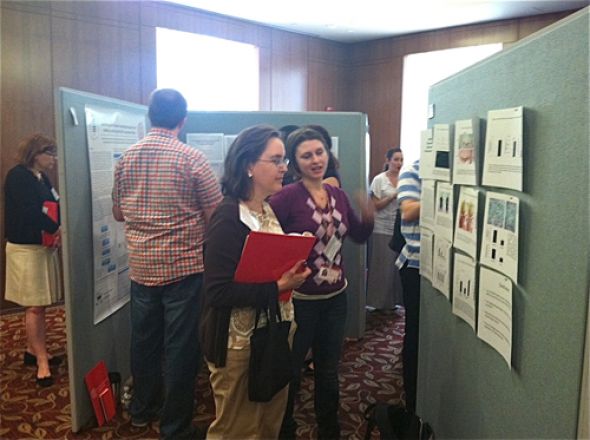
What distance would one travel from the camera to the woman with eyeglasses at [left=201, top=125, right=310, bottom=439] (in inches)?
62.8

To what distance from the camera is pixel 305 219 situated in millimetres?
2066

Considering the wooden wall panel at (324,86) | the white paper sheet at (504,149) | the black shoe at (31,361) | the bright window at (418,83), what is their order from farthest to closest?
the wooden wall panel at (324,86)
the bright window at (418,83)
the black shoe at (31,361)
the white paper sheet at (504,149)

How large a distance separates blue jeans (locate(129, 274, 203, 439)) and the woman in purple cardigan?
19.3 inches

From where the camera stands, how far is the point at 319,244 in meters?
2.09

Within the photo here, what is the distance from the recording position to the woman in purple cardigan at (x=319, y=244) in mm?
2080

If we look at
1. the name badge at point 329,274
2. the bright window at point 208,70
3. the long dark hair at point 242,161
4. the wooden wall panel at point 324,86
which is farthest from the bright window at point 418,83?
the long dark hair at point 242,161

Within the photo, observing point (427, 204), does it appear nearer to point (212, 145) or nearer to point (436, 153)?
point (436, 153)

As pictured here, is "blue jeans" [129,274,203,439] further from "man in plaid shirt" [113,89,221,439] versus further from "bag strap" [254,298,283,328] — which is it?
"bag strap" [254,298,283,328]

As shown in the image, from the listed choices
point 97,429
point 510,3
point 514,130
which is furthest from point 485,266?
point 510,3

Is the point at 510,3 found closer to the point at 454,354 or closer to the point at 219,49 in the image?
the point at 219,49

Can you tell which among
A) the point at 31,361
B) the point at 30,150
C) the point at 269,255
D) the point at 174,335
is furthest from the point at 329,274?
the point at 31,361

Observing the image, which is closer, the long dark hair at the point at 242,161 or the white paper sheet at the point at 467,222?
the white paper sheet at the point at 467,222

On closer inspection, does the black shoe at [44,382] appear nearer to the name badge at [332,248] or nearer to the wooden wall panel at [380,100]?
the name badge at [332,248]

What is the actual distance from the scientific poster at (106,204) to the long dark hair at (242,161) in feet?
3.39
